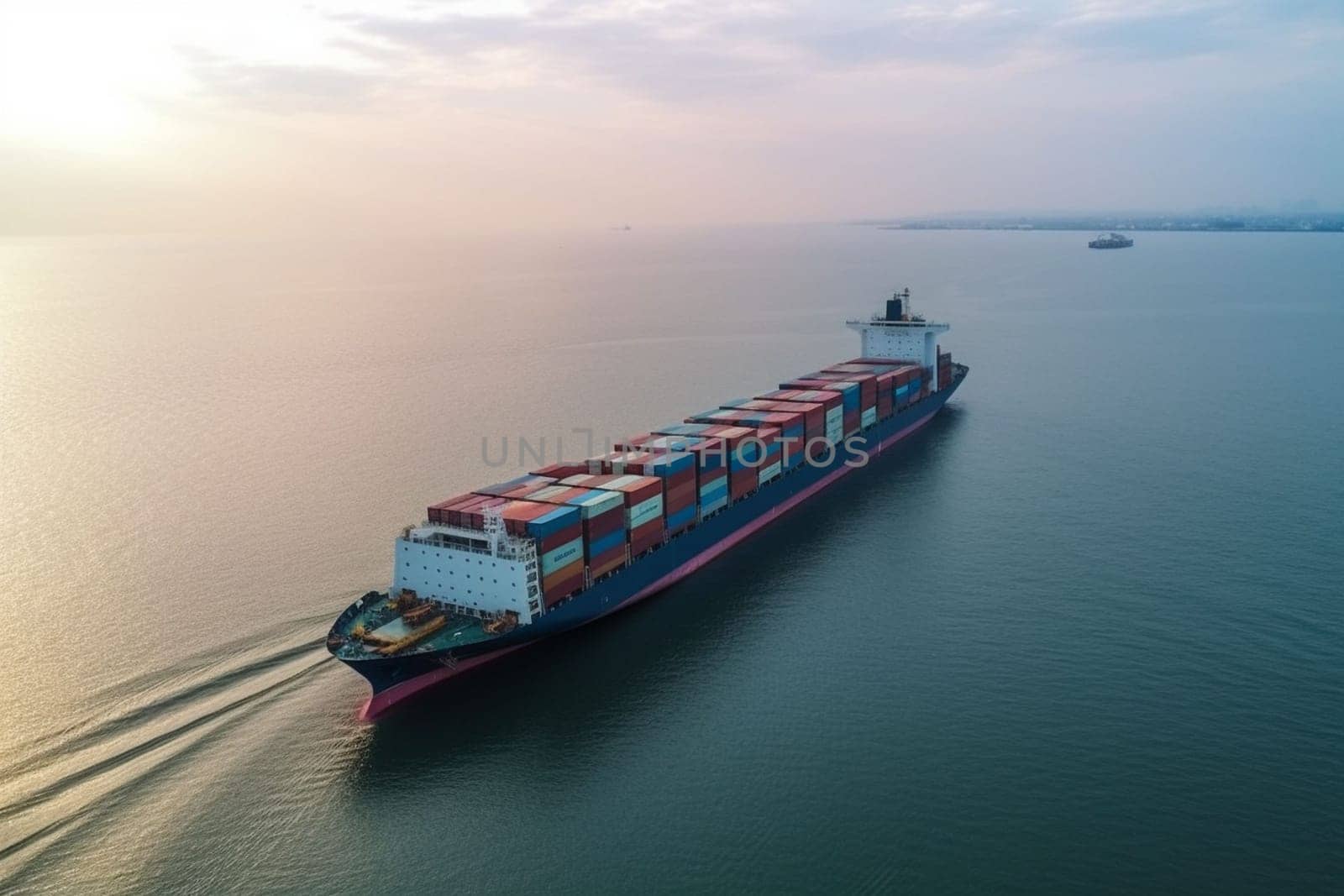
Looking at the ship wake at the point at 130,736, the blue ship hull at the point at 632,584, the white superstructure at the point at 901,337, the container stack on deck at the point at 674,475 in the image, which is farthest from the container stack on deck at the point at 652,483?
the white superstructure at the point at 901,337

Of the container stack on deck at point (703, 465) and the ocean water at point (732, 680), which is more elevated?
the container stack on deck at point (703, 465)

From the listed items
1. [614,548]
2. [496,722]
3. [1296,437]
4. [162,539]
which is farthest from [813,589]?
[1296,437]

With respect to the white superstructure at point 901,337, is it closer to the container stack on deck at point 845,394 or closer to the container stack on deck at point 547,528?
the container stack on deck at point 845,394

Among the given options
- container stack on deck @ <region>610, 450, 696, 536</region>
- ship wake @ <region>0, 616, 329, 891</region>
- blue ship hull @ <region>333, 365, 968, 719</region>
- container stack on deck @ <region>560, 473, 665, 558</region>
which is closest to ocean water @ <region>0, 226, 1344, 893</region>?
ship wake @ <region>0, 616, 329, 891</region>

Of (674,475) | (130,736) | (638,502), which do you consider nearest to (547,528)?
(638,502)

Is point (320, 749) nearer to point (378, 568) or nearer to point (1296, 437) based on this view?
point (378, 568)

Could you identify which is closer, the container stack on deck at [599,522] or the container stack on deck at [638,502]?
the container stack on deck at [599,522]
